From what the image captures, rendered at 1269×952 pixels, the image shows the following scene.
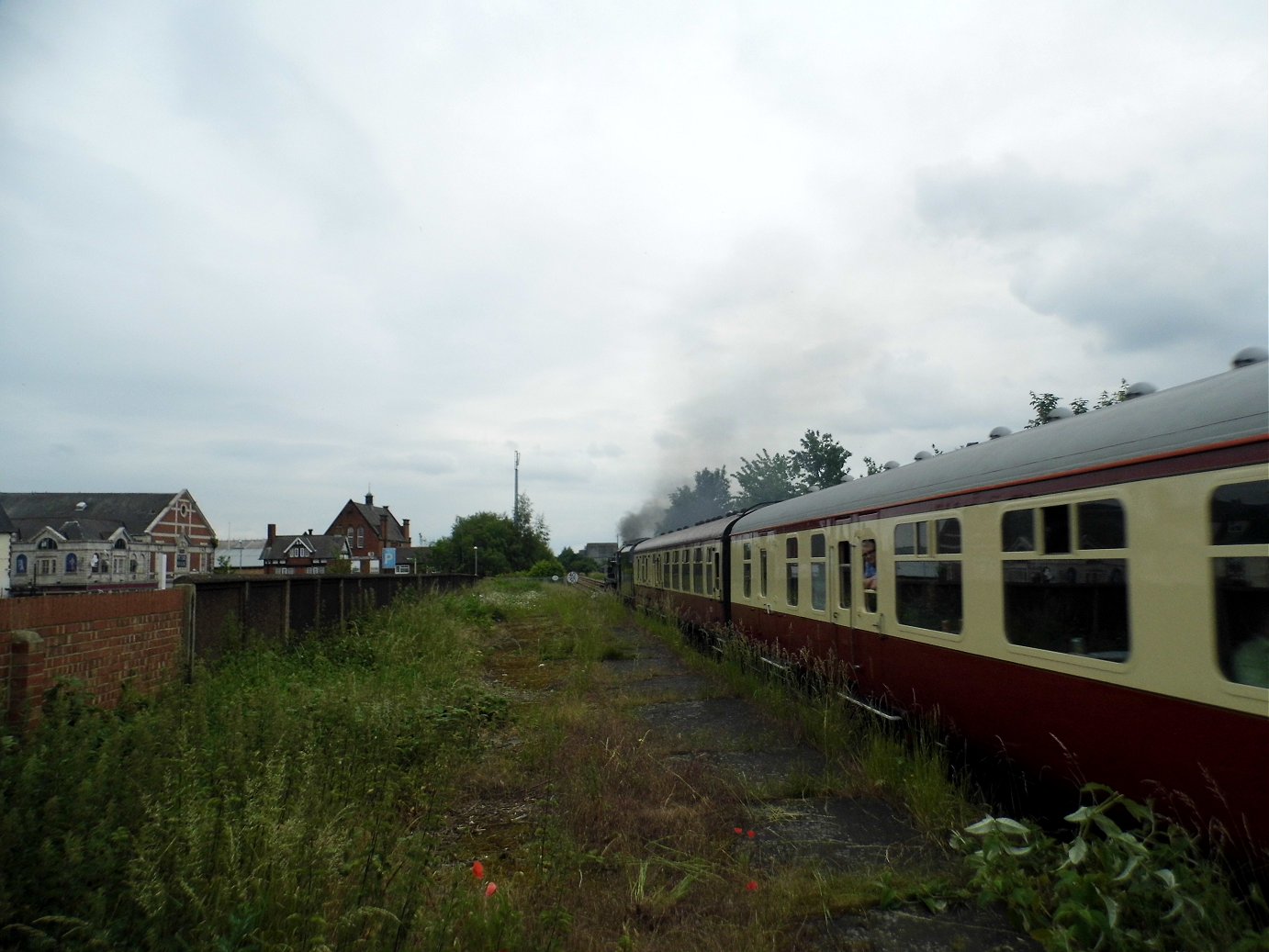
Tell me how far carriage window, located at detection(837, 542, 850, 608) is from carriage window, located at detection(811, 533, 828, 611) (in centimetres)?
42

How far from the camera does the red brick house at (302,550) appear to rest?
2657 inches

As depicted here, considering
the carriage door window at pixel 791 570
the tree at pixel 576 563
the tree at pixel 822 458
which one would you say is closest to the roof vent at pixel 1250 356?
the carriage door window at pixel 791 570

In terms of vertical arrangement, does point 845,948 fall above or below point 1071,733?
below

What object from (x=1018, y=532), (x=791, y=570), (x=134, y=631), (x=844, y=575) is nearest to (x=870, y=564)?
(x=844, y=575)

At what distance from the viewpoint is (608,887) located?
4305 mm

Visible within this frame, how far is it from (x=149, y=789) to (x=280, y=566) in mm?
67028

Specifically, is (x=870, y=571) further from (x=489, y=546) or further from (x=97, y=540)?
(x=489, y=546)

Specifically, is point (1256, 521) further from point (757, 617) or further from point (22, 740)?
point (757, 617)

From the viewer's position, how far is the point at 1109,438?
4395mm

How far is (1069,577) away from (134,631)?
6915 mm

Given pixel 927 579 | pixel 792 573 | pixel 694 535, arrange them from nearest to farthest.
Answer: pixel 927 579 < pixel 792 573 < pixel 694 535

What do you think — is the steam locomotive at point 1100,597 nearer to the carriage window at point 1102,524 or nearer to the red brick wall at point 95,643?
the carriage window at point 1102,524

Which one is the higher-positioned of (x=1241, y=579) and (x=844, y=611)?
(x=1241, y=579)

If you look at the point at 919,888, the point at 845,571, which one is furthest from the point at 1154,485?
the point at 845,571
